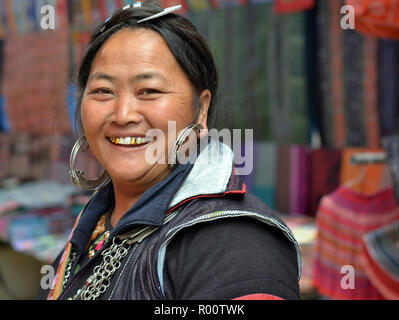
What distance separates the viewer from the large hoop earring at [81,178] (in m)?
1.37

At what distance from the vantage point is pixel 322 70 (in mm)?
3227

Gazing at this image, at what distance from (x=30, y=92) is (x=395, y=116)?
3863 mm

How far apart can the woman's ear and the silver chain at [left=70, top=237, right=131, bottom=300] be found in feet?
1.27

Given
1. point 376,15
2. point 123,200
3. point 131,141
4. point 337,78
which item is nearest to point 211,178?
point 131,141

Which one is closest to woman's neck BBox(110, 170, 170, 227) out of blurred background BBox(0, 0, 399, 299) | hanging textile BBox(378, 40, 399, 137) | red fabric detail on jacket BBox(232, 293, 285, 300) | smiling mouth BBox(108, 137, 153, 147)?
smiling mouth BBox(108, 137, 153, 147)

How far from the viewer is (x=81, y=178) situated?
1.40 metres

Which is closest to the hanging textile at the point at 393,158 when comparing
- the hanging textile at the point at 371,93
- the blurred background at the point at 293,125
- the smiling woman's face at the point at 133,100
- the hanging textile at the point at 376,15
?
the blurred background at the point at 293,125

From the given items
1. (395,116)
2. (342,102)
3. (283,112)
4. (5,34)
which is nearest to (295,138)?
(283,112)

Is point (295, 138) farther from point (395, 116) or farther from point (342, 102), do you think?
point (395, 116)

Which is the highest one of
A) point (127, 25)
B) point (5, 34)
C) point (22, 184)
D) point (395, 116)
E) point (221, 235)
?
point (5, 34)

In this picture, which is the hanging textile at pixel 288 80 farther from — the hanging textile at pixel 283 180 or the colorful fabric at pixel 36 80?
the colorful fabric at pixel 36 80

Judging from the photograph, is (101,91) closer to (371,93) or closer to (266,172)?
(371,93)

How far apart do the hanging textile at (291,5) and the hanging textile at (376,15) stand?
1.32 m

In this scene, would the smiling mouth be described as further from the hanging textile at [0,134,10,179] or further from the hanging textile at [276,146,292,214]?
the hanging textile at [0,134,10,179]
